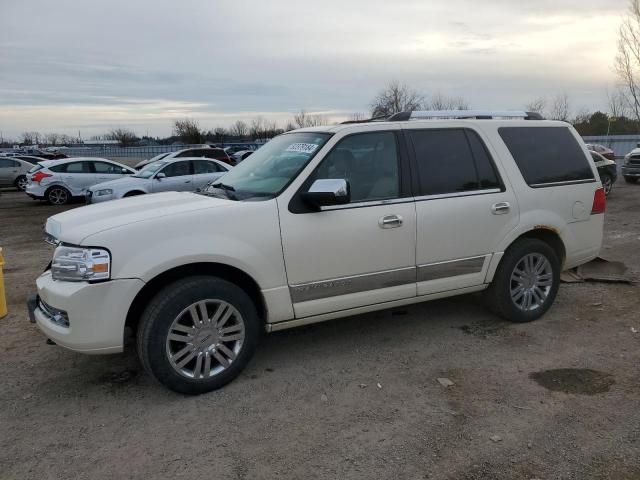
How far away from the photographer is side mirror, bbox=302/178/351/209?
367cm

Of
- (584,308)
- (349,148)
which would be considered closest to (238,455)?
(349,148)

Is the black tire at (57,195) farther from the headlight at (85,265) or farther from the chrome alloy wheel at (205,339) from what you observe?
the chrome alloy wheel at (205,339)

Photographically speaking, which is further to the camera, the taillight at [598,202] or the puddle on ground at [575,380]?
the taillight at [598,202]

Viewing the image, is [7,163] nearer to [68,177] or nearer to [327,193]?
[68,177]

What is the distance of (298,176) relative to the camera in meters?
3.94

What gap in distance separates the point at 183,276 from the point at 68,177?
15.1 metres

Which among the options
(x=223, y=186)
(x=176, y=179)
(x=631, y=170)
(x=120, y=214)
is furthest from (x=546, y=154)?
(x=631, y=170)

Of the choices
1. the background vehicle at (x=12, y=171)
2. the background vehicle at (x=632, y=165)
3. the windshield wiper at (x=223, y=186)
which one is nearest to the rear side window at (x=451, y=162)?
the windshield wiper at (x=223, y=186)

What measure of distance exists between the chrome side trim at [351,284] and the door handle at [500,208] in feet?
3.12

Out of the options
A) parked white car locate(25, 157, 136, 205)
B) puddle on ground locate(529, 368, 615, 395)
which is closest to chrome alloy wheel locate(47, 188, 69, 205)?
parked white car locate(25, 157, 136, 205)

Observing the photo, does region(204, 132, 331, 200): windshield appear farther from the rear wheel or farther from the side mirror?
the rear wheel

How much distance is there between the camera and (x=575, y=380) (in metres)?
3.86

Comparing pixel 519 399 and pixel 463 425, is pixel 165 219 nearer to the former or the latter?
pixel 463 425

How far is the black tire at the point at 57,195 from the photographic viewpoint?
16.7m
